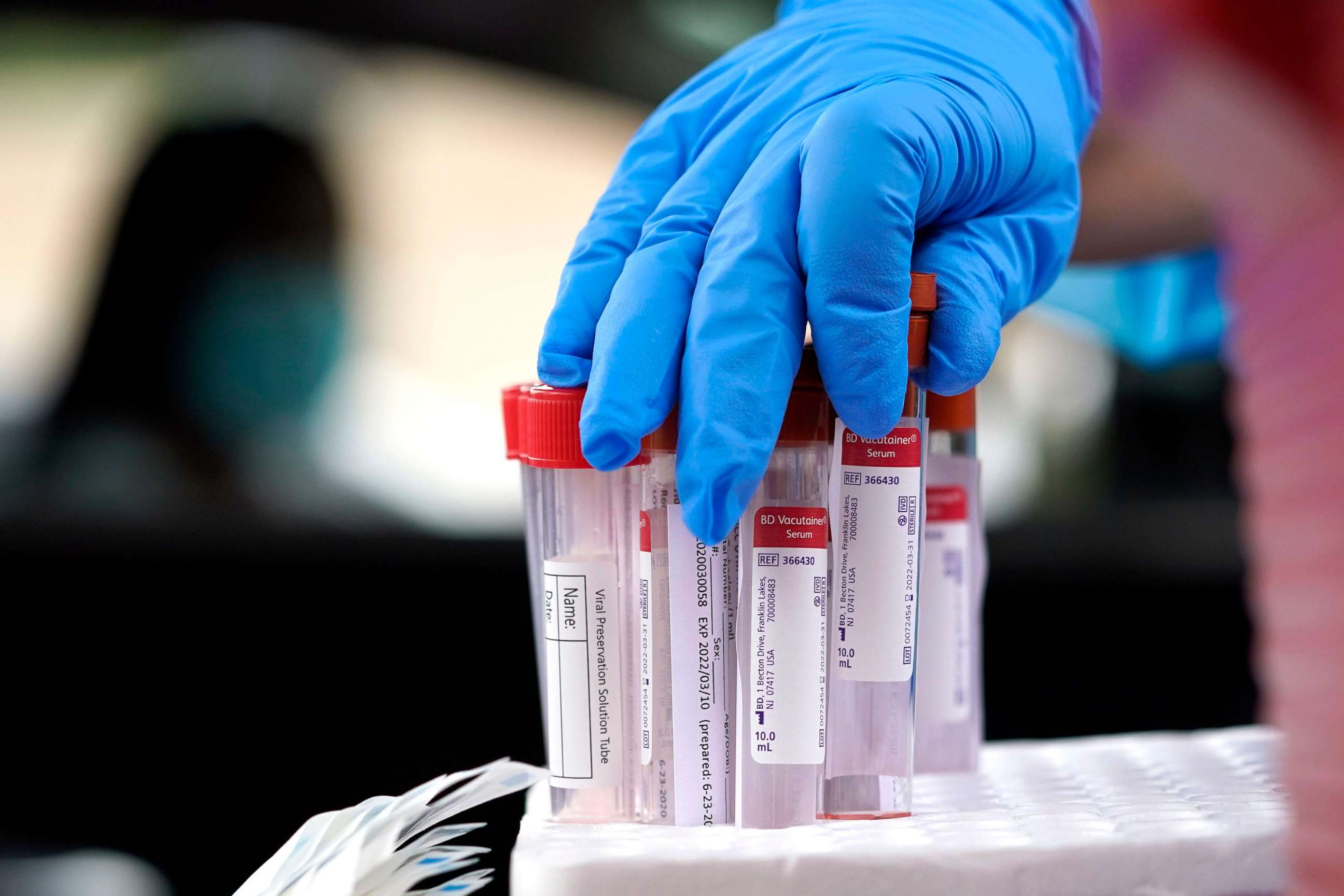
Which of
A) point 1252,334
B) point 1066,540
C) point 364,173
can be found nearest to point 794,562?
point 1252,334

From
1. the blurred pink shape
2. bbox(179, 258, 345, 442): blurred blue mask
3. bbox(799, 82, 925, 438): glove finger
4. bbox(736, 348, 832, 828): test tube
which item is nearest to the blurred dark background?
bbox(179, 258, 345, 442): blurred blue mask

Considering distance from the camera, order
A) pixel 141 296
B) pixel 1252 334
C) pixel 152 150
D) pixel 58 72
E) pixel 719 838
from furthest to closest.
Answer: pixel 58 72
pixel 152 150
pixel 141 296
pixel 719 838
pixel 1252 334

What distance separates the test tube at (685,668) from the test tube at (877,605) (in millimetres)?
69

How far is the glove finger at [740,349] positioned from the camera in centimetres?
67

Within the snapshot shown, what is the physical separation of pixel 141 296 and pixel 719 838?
3.09 m

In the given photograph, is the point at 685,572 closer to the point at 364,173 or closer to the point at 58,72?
the point at 364,173

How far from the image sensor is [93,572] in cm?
277

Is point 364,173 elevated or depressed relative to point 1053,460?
elevated

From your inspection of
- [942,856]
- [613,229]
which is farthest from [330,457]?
[942,856]

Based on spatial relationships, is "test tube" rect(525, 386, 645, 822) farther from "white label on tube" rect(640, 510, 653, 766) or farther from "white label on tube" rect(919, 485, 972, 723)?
"white label on tube" rect(919, 485, 972, 723)

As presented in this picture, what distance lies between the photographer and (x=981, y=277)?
781 mm

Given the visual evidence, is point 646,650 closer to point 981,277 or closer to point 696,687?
point 696,687

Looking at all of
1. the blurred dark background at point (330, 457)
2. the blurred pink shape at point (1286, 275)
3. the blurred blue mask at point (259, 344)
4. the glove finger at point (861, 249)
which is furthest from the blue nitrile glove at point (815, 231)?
the blurred blue mask at point (259, 344)

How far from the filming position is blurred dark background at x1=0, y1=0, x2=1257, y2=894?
2594 mm
